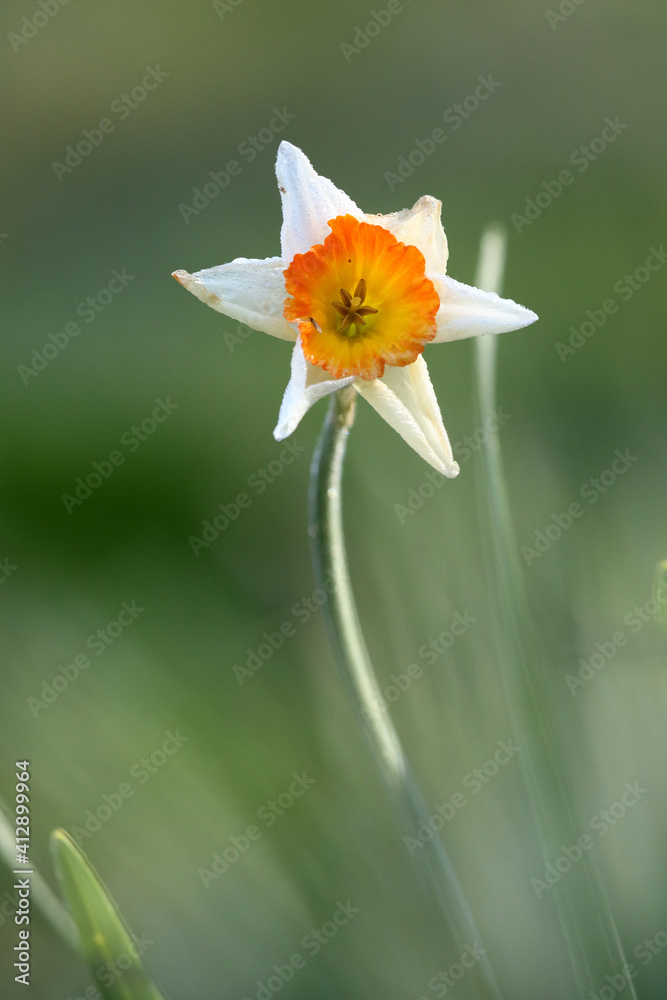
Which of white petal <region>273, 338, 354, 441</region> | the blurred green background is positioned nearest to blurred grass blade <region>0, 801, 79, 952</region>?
the blurred green background

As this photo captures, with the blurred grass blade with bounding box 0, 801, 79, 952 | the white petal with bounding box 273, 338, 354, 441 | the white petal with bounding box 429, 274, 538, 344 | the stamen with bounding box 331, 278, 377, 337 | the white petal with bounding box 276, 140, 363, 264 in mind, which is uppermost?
the white petal with bounding box 429, 274, 538, 344

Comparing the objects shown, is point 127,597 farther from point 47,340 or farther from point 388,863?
point 47,340

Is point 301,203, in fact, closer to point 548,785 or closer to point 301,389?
point 301,389

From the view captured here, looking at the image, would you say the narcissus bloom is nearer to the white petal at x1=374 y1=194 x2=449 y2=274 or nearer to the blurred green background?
the white petal at x1=374 y1=194 x2=449 y2=274

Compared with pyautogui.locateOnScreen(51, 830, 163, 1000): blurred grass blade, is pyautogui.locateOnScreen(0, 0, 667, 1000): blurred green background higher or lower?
higher

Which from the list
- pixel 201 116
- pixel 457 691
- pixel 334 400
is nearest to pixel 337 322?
pixel 334 400

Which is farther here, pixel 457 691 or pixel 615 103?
pixel 615 103

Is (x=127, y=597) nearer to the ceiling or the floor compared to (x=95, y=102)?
nearer to the floor
